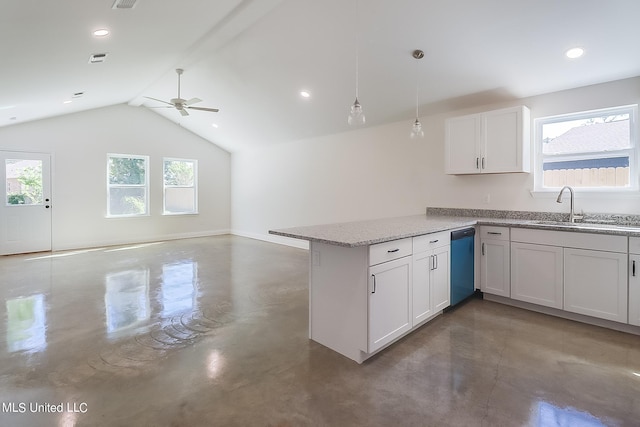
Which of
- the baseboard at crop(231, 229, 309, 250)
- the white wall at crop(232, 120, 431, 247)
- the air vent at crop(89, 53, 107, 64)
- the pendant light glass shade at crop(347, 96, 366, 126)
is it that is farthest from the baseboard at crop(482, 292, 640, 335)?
the air vent at crop(89, 53, 107, 64)

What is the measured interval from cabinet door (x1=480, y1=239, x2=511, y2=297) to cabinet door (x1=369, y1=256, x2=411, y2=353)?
59.8 inches

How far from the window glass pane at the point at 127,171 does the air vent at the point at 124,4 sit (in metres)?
5.61

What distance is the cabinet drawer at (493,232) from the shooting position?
11.9ft

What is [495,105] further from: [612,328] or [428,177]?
[612,328]

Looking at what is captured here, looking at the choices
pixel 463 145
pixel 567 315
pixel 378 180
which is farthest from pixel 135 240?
pixel 567 315

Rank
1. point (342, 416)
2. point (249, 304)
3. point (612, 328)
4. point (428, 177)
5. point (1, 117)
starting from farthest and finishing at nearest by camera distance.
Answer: point (1, 117) < point (428, 177) < point (249, 304) < point (612, 328) < point (342, 416)

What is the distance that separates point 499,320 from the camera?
128 inches

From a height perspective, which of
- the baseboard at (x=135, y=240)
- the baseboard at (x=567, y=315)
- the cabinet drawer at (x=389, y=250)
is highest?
the cabinet drawer at (x=389, y=250)

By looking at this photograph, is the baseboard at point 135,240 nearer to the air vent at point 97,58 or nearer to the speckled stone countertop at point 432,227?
the air vent at point 97,58

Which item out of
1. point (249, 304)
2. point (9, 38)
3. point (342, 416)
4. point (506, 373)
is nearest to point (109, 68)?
point (9, 38)

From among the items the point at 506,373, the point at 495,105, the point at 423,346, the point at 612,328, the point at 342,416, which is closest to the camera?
the point at 342,416

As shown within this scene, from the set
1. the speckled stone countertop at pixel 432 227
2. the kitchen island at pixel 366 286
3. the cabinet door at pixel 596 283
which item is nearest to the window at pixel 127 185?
the speckled stone countertop at pixel 432 227

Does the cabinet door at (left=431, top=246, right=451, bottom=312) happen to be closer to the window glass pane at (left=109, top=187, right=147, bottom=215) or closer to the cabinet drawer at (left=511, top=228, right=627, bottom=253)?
the cabinet drawer at (left=511, top=228, right=627, bottom=253)

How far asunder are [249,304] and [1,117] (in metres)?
5.58
